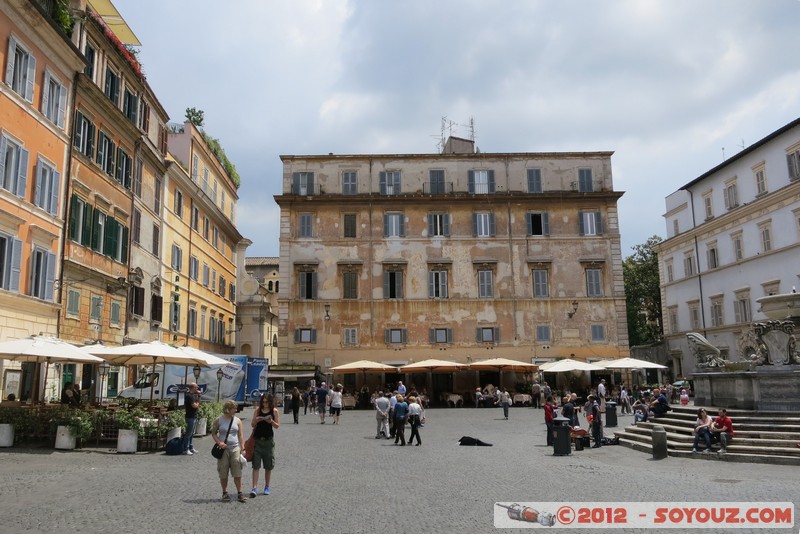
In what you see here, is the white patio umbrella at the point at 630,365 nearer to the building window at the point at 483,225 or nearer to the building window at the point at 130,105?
the building window at the point at 483,225

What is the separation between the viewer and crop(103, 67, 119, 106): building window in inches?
1046

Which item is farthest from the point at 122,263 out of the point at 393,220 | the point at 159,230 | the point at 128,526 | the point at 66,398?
the point at 128,526

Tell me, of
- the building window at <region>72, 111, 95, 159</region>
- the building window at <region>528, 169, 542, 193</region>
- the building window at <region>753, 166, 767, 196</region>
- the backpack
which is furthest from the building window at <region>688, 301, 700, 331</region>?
the backpack

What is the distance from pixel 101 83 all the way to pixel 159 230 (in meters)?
8.71

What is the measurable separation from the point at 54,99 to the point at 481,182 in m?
26.0

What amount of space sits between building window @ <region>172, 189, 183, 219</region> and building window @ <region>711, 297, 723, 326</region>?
108ft

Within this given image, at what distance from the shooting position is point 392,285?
135 ft

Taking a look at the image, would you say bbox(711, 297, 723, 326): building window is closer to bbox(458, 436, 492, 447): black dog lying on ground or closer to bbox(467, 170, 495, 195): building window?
bbox(467, 170, 495, 195): building window

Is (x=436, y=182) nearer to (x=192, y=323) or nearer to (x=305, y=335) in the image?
(x=305, y=335)

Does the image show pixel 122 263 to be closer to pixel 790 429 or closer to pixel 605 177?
pixel 790 429

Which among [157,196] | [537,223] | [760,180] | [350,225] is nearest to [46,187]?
[157,196]

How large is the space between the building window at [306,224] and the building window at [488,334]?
11646 mm

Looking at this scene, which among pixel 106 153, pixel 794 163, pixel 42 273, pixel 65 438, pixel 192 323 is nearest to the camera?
pixel 65 438

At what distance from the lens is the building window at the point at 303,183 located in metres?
42.3
